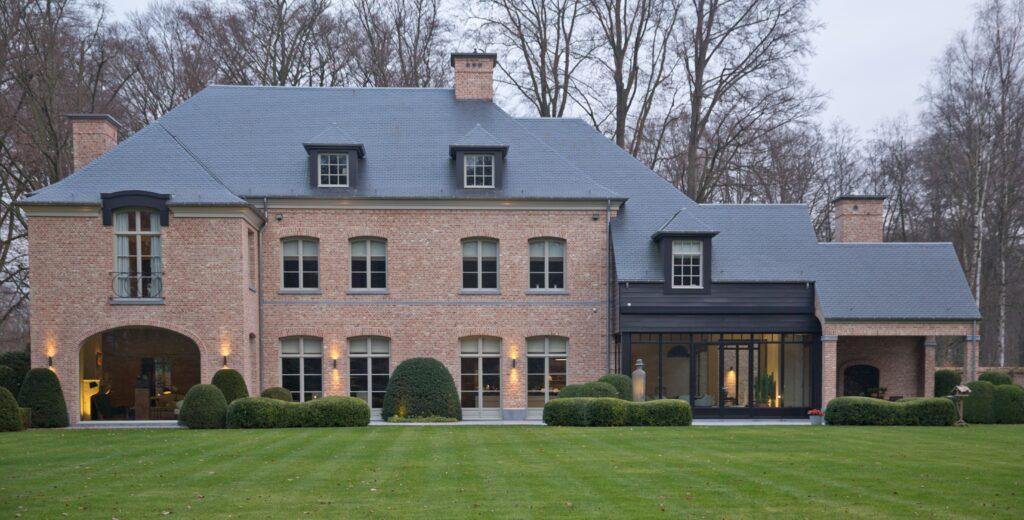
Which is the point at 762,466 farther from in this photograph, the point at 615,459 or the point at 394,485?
the point at 394,485

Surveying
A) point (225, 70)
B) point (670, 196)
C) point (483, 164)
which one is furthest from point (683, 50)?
point (225, 70)

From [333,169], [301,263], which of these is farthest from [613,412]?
[333,169]

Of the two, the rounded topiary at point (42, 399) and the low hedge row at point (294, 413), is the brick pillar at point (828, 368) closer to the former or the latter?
the low hedge row at point (294, 413)

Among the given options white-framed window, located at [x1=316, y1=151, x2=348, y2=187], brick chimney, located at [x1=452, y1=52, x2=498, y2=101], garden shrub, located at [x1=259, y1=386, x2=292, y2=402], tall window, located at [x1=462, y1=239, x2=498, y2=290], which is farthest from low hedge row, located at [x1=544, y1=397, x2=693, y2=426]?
brick chimney, located at [x1=452, y1=52, x2=498, y2=101]

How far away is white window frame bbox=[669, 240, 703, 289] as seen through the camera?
977 inches

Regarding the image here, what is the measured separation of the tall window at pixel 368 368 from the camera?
25.2 meters

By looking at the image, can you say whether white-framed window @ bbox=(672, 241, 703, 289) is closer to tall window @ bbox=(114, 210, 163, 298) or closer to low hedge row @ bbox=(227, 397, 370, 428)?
low hedge row @ bbox=(227, 397, 370, 428)

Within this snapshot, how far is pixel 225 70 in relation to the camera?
3569 cm

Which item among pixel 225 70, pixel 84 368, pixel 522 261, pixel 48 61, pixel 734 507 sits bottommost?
pixel 734 507

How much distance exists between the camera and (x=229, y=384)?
70.2 feet

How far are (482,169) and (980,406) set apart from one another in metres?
14.8

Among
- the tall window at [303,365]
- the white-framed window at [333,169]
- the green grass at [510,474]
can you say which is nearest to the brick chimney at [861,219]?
the green grass at [510,474]

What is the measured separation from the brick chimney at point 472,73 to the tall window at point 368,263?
593cm

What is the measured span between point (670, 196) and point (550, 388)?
6961mm
